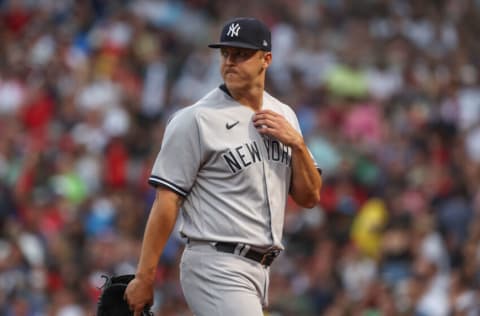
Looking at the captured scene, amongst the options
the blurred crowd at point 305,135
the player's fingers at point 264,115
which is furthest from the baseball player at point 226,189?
the blurred crowd at point 305,135

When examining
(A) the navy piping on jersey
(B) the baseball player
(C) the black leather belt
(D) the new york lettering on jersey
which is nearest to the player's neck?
(B) the baseball player

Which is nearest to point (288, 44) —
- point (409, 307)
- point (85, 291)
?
point (85, 291)

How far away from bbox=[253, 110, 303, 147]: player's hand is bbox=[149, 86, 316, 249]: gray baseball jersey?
60 millimetres

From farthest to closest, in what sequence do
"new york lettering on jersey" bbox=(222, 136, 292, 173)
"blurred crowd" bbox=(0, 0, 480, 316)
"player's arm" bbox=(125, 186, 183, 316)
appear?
1. "blurred crowd" bbox=(0, 0, 480, 316)
2. "new york lettering on jersey" bbox=(222, 136, 292, 173)
3. "player's arm" bbox=(125, 186, 183, 316)

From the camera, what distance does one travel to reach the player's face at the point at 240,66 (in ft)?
20.1

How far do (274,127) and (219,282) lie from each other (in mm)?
762

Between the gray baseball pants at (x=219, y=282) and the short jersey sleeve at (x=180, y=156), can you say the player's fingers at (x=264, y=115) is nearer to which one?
the short jersey sleeve at (x=180, y=156)

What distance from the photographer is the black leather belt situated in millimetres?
6086

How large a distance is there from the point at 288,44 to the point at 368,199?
4.30 m

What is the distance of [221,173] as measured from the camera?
241 inches

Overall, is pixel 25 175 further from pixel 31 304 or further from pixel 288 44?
pixel 288 44

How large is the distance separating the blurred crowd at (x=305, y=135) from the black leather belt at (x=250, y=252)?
4050mm

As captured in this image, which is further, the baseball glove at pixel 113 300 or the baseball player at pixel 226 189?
the baseball glove at pixel 113 300

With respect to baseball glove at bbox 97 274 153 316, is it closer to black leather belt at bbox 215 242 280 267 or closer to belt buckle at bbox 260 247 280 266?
black leather belt at bbox 215 242 280 267
